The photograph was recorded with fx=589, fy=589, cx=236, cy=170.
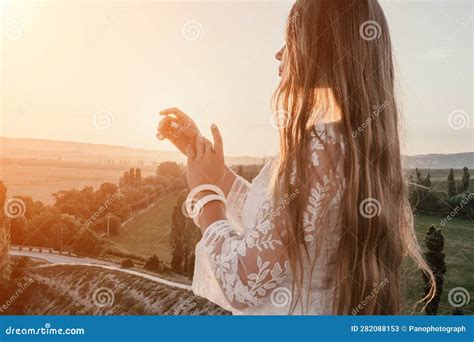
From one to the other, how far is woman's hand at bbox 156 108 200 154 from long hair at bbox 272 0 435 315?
0.17 m

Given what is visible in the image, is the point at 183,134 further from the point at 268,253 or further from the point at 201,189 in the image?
the point at 268,253

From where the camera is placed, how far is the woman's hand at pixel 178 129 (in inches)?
44.0

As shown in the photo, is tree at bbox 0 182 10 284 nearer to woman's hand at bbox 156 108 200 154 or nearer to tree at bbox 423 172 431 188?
tree at bbox 423 172 431 188

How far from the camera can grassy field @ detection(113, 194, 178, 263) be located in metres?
4.53

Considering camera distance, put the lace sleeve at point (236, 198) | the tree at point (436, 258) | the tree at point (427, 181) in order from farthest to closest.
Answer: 1. the tree at point (436, 258)
2. the tree at point (427, 181)
3. the lace sleeve at point (236, 198)

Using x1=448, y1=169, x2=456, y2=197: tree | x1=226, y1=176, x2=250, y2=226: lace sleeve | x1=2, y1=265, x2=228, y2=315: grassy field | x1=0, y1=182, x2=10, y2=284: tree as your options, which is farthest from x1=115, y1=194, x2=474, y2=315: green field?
x1=226, y1=176, x2=250, y2=226: lace sleeve

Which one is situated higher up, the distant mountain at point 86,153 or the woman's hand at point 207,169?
the distant mountain at point 86,153

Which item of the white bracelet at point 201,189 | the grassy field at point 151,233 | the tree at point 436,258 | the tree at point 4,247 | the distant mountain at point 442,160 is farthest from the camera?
the grassy field at point 151,233

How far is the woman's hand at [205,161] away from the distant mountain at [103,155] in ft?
8.63

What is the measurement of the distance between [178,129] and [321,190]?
1.09 ft

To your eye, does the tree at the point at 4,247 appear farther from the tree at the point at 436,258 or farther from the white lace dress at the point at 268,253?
the white lace dress at the point at 268,253

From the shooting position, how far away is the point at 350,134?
0.99 m

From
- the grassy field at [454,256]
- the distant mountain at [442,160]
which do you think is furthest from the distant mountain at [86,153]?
the grassy field at [454,256]

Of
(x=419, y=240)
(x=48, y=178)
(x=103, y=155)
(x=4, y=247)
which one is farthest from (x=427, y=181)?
(x=4, y=247)
